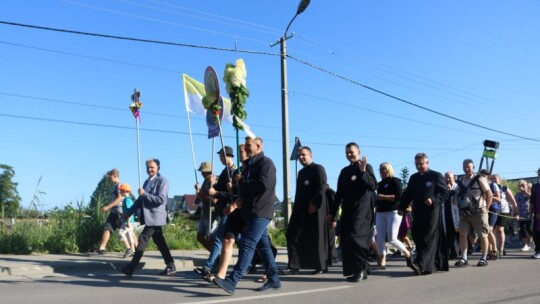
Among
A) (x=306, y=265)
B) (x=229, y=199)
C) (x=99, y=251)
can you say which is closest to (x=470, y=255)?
(x=306, y=265)

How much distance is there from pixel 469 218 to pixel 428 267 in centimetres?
201

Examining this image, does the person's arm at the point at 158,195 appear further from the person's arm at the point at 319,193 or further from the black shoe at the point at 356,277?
the black shoe at the point at 356,277

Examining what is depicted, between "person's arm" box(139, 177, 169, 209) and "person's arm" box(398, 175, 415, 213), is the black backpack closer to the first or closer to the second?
"person's arm" box(398, 175, 415, 213)

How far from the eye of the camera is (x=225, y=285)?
6.42 m

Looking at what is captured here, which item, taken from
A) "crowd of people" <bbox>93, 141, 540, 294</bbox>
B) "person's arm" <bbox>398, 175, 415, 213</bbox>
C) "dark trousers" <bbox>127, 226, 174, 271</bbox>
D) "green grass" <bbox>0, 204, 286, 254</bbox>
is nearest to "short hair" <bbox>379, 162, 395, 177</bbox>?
"crowd of people" <bbox>93, 141, 540, 294</bbox>

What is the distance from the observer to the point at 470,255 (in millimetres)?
12141

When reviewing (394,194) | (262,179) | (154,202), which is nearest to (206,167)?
(154,202)

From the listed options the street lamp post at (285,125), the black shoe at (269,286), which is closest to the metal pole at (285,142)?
the street lamp post at (285,125)

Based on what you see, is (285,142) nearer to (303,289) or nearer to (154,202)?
(154,202)

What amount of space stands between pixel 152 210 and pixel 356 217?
3112 mm

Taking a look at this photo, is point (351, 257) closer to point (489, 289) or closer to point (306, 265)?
point (306, 265)

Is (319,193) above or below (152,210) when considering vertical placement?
above

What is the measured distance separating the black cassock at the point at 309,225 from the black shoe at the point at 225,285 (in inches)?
85.3

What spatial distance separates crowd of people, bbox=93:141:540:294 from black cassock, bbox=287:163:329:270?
15mm
